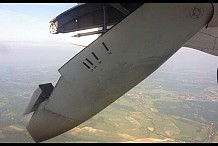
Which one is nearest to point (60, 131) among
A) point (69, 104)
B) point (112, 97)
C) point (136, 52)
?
point (69, 104)

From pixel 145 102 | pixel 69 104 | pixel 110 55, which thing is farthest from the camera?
pixel 145 102

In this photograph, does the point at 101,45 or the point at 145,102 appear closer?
the point at 101,45

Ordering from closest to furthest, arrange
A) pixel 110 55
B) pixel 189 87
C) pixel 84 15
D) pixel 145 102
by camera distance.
→ pixel 110 55 → pixel 84 15 → pixel 145 102 → pixel 189 87

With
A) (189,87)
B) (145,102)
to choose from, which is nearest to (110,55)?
(145,102)

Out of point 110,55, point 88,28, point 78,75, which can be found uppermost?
point 88,28

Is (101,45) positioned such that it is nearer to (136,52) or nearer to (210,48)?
(136,52)

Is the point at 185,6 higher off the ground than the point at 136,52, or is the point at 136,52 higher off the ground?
the point at 185,6
